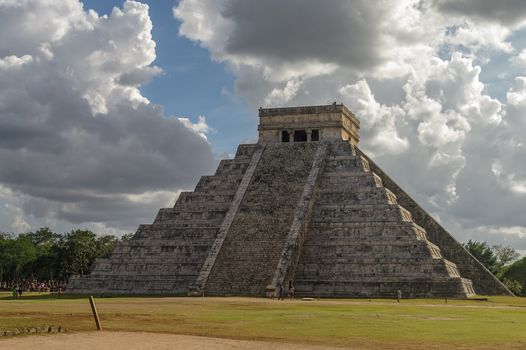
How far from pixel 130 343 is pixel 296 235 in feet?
77.0

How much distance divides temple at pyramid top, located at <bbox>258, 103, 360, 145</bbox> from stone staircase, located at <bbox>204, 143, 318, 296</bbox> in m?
1.27

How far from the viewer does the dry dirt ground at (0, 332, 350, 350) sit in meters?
12.8

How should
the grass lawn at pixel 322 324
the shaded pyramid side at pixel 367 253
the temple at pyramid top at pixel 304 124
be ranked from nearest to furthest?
the grass lawn at pixel 322 324
the shaded pyramid side at pixel 367 253
the temple at pyramid top at pixel 304 124

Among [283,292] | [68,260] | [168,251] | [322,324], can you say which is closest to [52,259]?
[68,260]

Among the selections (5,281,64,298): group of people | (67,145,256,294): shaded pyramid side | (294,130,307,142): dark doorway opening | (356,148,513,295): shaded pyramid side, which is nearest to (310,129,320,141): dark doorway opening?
(294,130,307,142): dark doorway opening

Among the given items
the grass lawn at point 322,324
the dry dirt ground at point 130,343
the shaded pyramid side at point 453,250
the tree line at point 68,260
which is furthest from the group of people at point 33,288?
the dry dirt ground at point 130,343

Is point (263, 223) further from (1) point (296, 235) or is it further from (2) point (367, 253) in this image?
(2) point (367, 253)

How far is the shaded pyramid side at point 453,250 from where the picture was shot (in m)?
39.6

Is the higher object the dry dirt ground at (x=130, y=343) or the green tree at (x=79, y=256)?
the green tree at (x=79, y=256)

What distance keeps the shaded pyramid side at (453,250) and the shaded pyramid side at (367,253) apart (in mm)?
3434

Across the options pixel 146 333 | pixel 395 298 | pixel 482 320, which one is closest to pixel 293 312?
pixel 482 320

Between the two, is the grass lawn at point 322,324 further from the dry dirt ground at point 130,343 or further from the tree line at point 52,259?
the tree line at point 52,259

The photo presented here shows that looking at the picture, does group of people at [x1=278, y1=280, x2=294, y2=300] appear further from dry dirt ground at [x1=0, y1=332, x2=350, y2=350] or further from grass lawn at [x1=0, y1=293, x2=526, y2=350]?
dry dirt ground at [x1=0, y1=332, x2=350, y2=350]

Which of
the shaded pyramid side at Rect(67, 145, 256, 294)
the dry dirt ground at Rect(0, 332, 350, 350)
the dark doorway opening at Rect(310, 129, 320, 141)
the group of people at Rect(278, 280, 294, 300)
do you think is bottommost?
the dry dirt ground at Rect(0, 332, 350, 350)
